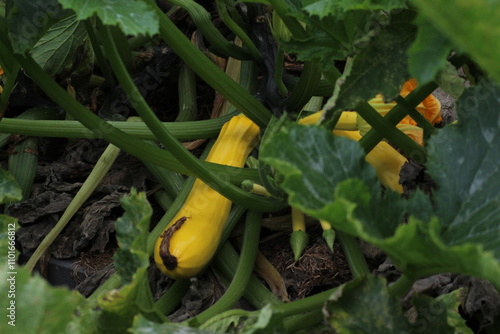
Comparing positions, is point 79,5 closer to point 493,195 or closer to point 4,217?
point 4,217

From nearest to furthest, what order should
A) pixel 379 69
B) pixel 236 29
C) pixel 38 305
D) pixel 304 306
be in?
pixel 38 305, pixel 379 69, pixel 304 306, pixel 236 29

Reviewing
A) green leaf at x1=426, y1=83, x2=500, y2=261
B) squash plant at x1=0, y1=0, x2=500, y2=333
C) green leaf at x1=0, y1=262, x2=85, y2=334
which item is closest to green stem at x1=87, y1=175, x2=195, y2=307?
squash plant at x1=0, y1=0, x2=500, y2=333

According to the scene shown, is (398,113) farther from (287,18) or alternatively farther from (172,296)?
(172,296)

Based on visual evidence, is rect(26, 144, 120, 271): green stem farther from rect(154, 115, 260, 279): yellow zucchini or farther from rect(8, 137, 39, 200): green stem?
rect(154, 115, 260, 279): yellow zucchini

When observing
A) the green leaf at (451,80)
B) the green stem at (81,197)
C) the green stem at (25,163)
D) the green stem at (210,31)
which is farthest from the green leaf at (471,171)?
the green stem at (25,163)

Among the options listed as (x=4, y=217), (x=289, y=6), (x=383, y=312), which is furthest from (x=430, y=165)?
(x=4, y=217)

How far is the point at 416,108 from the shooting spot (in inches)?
65.8

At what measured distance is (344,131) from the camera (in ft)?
5.44

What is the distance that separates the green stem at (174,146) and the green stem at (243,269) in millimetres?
93

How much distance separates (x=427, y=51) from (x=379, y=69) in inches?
12.1

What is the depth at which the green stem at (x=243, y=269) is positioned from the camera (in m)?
1.37

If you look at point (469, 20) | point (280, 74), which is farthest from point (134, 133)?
point (469, 20)

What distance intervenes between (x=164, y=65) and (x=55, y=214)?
52 cm

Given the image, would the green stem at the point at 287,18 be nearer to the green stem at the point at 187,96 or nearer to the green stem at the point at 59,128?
the green stem at the point at 59,128
